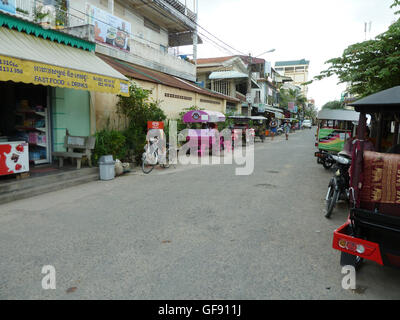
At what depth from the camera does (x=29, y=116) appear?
9.16m

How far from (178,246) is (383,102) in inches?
127

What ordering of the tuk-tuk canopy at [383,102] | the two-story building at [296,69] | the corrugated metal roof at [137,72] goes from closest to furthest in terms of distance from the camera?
the tuk-tuk canopy at [383,102] < the corrugated metal roof at [137,72] < the two-story building at [296,69]

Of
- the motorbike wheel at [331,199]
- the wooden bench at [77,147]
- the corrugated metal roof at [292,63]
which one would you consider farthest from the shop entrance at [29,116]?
the corrugated metal roof at [292,63]

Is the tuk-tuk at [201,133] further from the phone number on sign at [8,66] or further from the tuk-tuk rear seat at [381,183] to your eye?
the tuk-tuk rear seat at [381,183]

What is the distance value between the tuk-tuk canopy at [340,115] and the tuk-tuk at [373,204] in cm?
879

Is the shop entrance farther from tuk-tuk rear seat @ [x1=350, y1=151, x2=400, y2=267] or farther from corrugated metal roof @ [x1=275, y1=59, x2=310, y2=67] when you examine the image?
corrugated metal roof @ [x1=275, y1=59, x2=310, y2=67]

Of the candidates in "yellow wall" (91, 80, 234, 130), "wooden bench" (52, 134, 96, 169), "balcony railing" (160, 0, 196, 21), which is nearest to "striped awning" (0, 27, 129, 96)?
"wooden bench" (52, 134, 96, 169)

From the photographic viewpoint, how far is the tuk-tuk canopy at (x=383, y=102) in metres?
3.38

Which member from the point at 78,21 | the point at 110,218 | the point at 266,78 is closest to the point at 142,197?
the point at 110,218

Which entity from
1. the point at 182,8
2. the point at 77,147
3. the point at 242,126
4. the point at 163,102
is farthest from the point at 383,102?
the point at 242,126

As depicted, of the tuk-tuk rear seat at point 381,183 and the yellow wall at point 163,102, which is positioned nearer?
the tuk-tuk rear seat at point 381,183

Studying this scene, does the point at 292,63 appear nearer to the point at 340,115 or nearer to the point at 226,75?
the point at 226,75

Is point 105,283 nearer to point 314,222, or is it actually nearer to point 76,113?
point 314,222

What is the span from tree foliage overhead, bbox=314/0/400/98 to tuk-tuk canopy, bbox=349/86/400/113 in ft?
17.1
